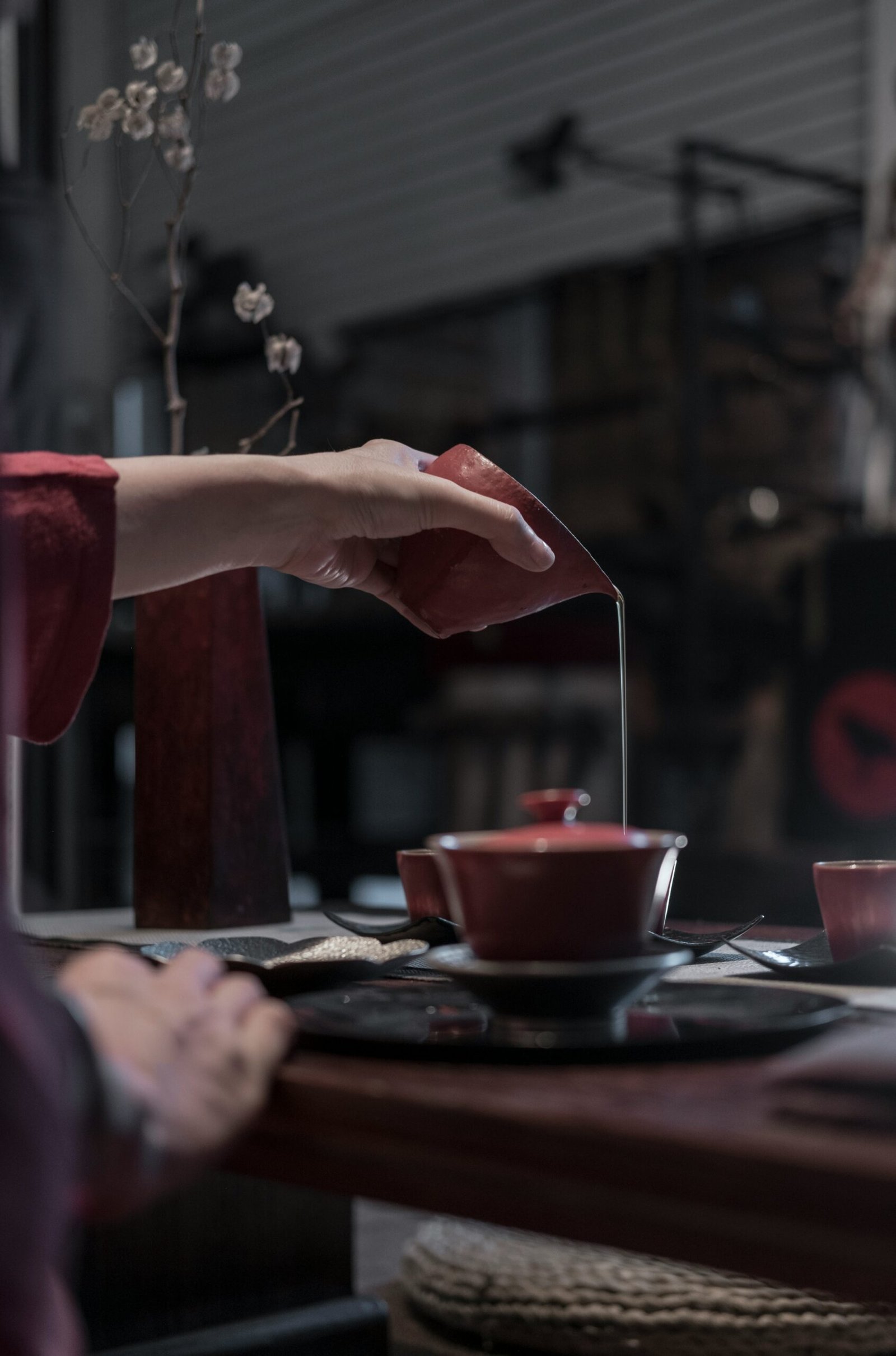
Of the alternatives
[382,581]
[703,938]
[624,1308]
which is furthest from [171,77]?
[624,1308]

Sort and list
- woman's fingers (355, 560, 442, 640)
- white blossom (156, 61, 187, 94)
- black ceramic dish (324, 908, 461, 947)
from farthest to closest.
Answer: white blossom (156, 61, 187, 94) → woman's fingers (355, 560, 442, 640) → black ceramic dish (324, 908, 461, 947)

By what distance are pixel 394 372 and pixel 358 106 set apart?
1.16 m

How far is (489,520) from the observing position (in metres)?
0.98

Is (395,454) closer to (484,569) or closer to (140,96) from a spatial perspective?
(484,569)

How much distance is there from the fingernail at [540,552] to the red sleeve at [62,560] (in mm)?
276

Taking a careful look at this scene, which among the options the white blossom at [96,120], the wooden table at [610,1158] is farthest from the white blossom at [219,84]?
the wooden table at [610,1158]

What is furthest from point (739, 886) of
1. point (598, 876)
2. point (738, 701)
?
point (598, 876)

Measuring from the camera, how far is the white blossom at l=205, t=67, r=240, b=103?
1441mm

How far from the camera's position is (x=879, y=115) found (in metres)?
4.85

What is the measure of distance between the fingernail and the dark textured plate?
0.39m

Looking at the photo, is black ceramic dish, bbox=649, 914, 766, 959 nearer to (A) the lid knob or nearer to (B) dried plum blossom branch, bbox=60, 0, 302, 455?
(A) the lid knob

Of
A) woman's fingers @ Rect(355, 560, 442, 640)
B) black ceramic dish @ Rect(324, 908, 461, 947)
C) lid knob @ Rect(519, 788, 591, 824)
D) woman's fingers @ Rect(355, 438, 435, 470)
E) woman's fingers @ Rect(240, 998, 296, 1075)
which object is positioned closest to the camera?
woman's fingers @ Rect(240, 998, 296, 1075)

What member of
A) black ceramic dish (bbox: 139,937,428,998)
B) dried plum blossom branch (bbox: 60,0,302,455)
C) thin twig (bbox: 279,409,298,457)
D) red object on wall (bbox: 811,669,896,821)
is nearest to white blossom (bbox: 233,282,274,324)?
dried plum blossom branch (bbox: 60,0,302,455)

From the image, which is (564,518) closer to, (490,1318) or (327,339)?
(327,339)
